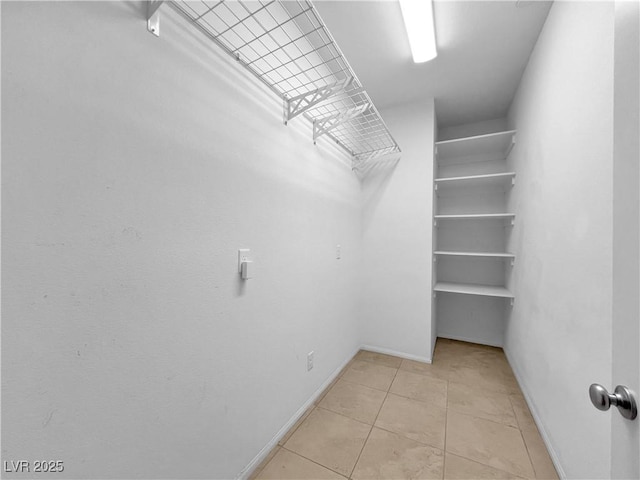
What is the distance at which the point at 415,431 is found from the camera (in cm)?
154

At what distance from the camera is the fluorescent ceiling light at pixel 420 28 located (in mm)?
1394

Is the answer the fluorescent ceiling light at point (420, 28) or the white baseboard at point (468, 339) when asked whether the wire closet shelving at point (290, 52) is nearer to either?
the fluorescent ceiling light at point (420, 28)

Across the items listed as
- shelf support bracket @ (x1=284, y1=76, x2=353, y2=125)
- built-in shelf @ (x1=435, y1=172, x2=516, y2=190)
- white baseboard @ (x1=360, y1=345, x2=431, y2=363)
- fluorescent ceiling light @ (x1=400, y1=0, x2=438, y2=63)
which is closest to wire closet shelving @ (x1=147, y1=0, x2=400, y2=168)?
shelf support bracket @ (x1=284, y1=76, x2=353, y2=125)

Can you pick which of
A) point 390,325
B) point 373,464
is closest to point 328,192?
point 390,325

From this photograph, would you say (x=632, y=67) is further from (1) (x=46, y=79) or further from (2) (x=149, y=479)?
(2) (x=149, y=479)

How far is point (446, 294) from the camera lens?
120 inches

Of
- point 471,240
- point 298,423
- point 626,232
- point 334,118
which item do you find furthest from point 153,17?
point 471,240

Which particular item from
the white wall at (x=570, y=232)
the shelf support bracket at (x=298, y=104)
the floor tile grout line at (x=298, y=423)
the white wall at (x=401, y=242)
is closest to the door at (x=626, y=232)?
the white wall at (x=570, y=232)

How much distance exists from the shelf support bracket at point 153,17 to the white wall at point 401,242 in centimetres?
215

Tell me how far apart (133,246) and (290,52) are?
1.47 m

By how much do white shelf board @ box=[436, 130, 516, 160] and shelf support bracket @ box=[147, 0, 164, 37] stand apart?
250 cm

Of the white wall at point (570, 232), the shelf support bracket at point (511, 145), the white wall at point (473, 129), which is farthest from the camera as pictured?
the white wall at point (473, 129)

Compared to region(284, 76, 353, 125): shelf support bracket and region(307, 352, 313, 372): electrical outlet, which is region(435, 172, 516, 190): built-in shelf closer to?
region(284, 76, 353, 125): shelf support bracket

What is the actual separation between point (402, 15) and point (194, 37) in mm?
1262
